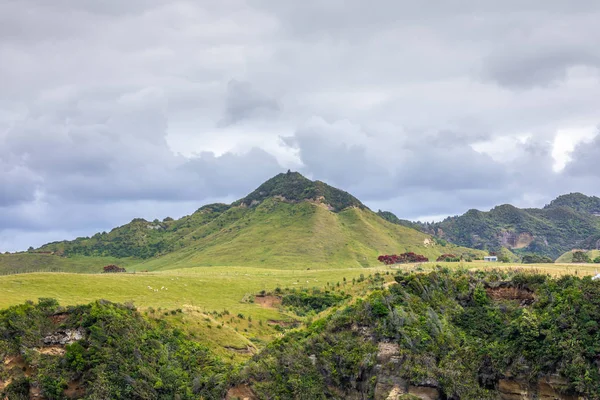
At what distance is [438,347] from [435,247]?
169181mm

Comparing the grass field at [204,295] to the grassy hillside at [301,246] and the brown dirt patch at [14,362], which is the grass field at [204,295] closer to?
the brown dirt patch at [14,362]

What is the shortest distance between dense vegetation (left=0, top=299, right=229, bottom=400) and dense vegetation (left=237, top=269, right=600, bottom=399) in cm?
681

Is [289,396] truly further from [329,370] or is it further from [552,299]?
[552,299]

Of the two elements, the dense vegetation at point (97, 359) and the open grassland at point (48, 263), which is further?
the open grassland at point (48, 263)

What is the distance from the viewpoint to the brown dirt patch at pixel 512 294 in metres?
38.1

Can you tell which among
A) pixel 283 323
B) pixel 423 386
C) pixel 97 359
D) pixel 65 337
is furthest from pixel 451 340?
pixel 283 323

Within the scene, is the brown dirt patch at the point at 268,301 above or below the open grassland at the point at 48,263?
below

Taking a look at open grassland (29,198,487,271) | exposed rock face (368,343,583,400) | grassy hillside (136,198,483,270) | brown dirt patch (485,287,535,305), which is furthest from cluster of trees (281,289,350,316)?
grassy hillside (136,198,483,270)

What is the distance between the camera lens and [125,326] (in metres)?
44.6

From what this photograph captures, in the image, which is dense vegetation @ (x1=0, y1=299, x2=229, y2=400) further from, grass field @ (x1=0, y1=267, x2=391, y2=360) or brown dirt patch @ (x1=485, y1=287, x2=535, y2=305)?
brown dirt patch @ (x1=485, y1=287, x2=535, y2=305)

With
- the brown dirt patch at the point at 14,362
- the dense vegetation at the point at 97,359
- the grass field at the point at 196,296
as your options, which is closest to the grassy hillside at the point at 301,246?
the grass field at the point at 196,296

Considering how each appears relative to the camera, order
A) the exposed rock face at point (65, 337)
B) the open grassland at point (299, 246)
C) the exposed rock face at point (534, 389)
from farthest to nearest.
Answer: the open grassland at point (299, 246)
the exposed rock face at point (65, 337)
the exposed rock face at point (534, 389)

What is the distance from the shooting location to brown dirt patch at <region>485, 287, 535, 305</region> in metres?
38.1

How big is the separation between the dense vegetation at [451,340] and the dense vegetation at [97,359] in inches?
268
